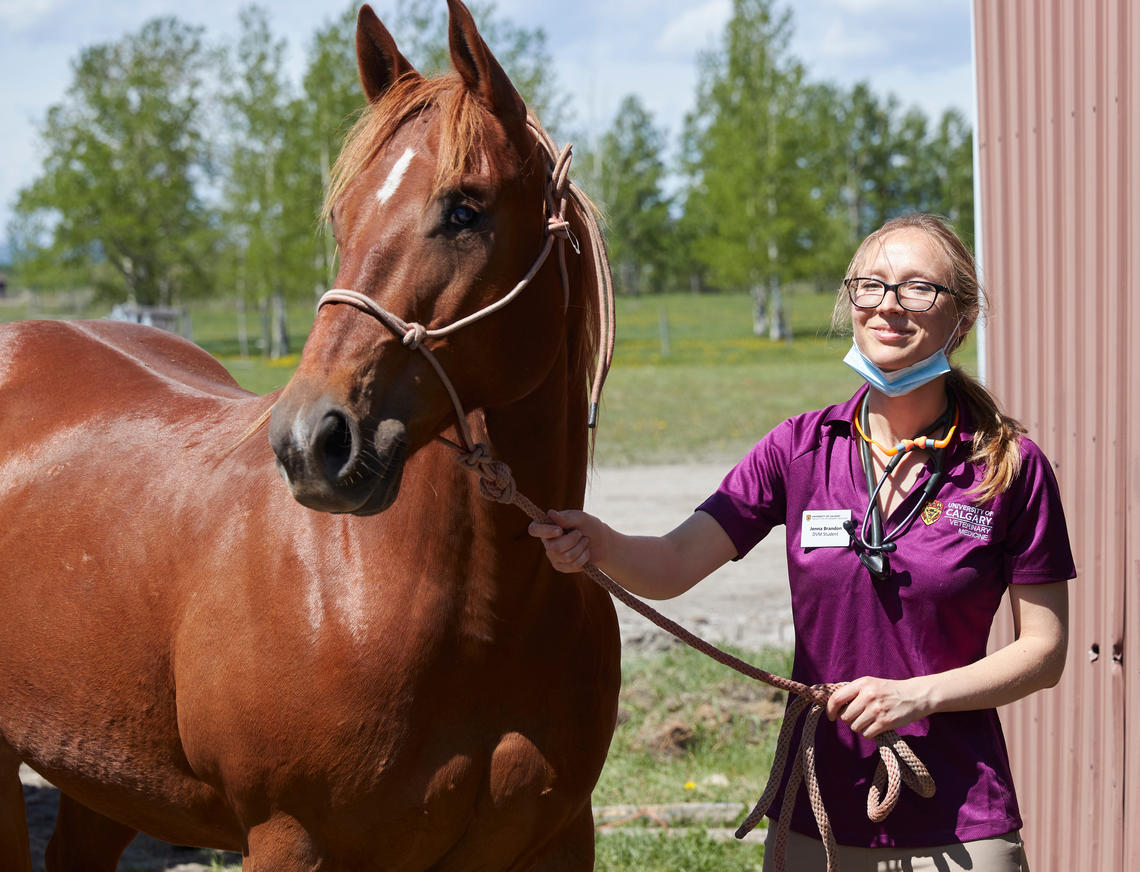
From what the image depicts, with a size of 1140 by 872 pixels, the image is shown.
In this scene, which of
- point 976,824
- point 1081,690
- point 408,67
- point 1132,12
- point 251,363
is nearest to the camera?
point 976,824

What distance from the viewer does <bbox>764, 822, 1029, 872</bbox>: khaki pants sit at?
1.91m

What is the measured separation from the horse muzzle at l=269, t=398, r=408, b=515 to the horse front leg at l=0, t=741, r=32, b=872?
175 cm

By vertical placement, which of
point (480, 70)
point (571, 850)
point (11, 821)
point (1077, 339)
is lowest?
point (11, 821)

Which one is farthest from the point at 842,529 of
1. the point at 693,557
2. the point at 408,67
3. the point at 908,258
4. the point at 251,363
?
the point at 251,363

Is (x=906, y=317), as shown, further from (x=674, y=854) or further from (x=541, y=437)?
(x=674, y=854)

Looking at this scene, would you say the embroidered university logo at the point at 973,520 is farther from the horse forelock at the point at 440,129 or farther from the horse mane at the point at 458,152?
the horse forelock at the point at 440,129

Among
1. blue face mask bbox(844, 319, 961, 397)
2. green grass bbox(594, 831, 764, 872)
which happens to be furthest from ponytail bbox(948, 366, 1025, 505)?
green grass bbox(594, 831, 764, 872)

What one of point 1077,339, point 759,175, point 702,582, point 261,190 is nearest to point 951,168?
point 759,175

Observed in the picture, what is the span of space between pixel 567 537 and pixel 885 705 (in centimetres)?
65

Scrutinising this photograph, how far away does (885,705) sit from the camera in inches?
72.8

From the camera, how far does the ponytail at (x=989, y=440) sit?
1.93 meters

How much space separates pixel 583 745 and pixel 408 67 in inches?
55.5

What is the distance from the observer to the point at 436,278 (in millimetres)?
1770

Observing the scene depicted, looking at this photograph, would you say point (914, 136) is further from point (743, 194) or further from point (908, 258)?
point (908, 258)
